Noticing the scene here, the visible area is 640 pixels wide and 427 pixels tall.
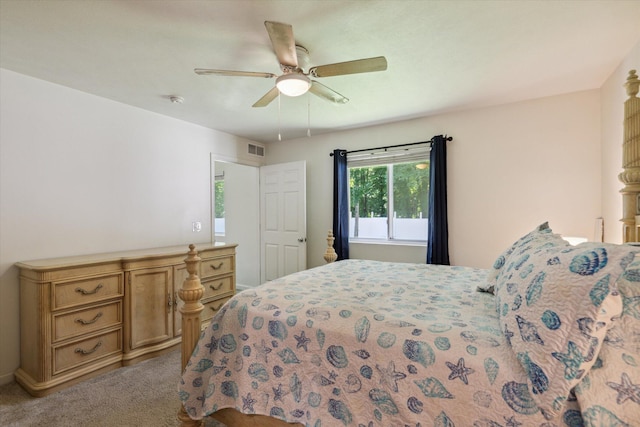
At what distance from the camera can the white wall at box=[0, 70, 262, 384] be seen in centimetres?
234

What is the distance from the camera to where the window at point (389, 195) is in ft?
12.5

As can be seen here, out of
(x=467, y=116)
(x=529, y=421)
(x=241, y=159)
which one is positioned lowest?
(x=529, y=421)

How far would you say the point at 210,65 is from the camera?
235 cm

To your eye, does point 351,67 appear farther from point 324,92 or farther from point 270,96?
point 270,96

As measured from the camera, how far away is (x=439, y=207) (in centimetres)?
348

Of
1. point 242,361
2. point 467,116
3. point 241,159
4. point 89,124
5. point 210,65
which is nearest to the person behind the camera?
point 242,361

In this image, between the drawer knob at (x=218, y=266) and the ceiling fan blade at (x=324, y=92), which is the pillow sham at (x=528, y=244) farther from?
the drawer knob at (x=218, y=266)

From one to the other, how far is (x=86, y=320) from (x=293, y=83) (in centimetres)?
240

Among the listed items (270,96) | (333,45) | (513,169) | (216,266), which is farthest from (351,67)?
(216,266)

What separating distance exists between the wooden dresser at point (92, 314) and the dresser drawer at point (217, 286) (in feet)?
1.12

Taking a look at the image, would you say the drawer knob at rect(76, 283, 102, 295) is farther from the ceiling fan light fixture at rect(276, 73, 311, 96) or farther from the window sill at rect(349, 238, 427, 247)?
the window sill at rect(349, 238, 427, 247)

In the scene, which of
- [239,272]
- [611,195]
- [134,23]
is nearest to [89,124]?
[134,23]

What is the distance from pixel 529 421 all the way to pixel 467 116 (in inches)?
127

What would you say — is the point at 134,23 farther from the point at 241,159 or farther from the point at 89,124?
the point at 241,159
